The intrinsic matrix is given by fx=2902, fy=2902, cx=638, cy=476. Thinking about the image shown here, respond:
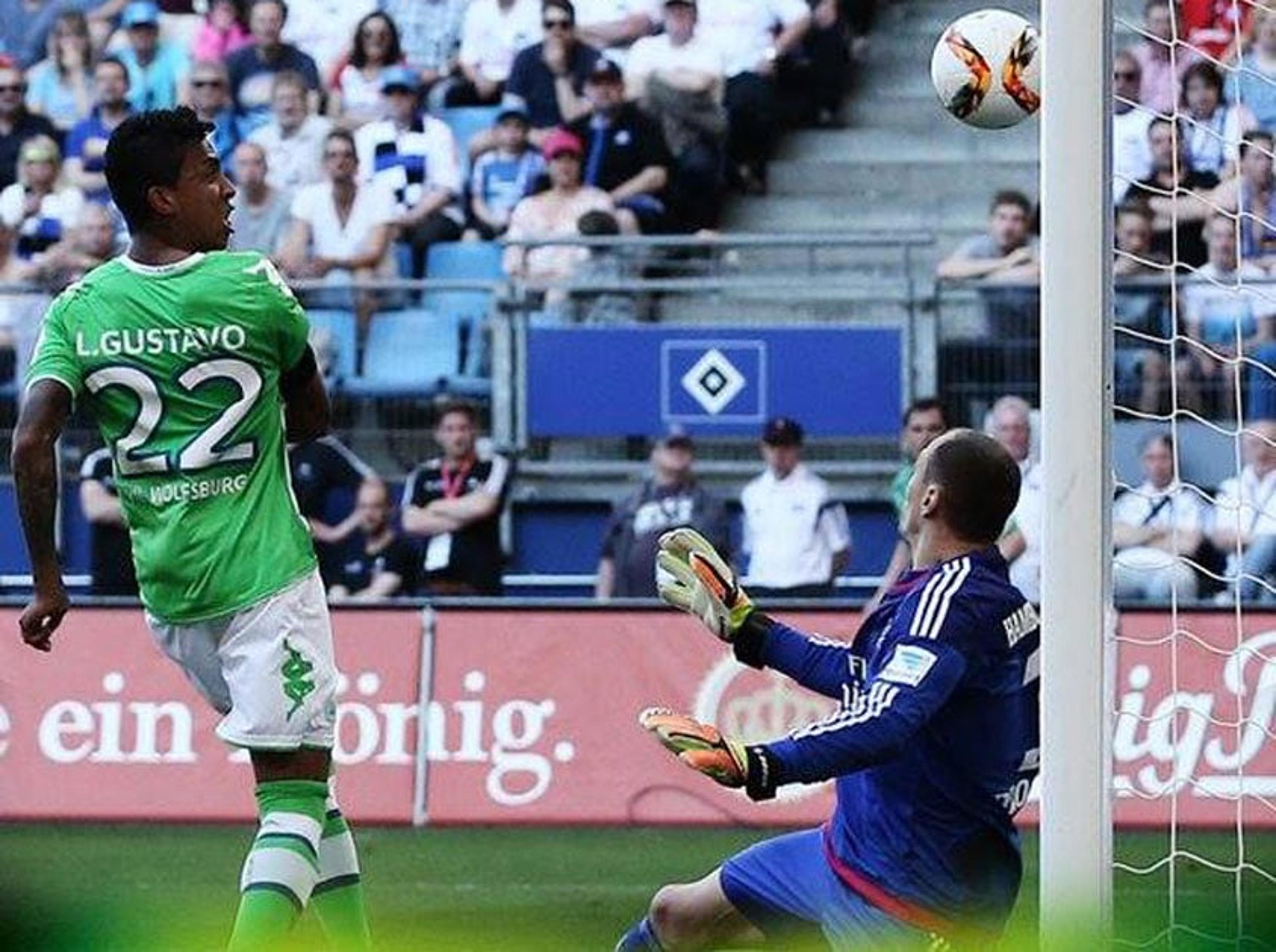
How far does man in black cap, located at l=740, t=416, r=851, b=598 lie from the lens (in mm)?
13055

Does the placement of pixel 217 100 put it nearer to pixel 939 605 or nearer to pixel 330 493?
pixel 330 493

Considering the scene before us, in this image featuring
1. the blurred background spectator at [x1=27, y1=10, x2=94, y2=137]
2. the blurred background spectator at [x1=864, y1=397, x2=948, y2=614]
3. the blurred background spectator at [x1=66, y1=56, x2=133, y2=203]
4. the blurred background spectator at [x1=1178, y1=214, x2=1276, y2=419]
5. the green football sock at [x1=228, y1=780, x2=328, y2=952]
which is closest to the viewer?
the green football sock at [x1=228, y1=780, x2=328, y2=952]

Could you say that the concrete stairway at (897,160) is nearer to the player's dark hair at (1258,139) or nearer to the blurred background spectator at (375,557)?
the player's dark hair at (1258,139)

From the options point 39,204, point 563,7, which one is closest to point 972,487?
point 563,7

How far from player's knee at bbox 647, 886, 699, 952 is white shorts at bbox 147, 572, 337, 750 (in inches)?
34.2

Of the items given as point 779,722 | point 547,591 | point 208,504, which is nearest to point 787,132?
point 547,591

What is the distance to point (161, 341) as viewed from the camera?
6.11 metres

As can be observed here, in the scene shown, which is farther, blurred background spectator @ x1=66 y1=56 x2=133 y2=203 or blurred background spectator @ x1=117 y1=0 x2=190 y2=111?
blurred background spectator @ x1=117 y1=0 x2=190 y2=111

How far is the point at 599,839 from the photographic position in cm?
1114

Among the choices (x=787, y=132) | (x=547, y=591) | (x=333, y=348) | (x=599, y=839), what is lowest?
(x=599, y=839)

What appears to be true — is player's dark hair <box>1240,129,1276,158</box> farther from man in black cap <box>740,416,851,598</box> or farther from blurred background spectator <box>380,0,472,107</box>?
blurred background spectator <box>380,0,472,107</box>

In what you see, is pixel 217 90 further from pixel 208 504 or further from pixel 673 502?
pixel 208 504

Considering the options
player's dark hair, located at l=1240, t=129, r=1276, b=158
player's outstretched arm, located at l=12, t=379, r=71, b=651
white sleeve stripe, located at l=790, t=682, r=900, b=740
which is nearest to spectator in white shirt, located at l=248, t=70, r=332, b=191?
player's dark hair, located at l=1240, t=129, r=1276, b=158

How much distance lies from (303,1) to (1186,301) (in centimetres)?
550
